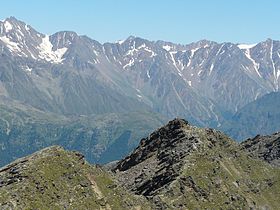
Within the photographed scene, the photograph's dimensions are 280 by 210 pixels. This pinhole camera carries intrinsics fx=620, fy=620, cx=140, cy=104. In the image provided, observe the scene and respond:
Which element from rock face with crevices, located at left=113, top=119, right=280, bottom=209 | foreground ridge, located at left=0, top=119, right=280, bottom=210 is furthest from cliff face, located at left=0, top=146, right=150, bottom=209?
rock face with crevices, located at left=113, top=119, right=280, bottom=209

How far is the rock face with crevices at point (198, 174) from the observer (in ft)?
501

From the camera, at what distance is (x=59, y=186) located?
11788cm

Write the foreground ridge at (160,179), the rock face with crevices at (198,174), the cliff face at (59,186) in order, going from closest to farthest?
the cliff face at (59,186) → the foreground ridge at (160,179) → the rock face with crevices at (198,174)

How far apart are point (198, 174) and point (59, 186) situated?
51.9 m

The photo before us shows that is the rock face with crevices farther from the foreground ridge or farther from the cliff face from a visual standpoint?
the cliff face

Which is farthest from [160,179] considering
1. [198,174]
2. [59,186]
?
[59,186]

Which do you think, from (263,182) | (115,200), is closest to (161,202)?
(115,200)

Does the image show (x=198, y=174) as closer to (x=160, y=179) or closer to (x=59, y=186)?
(x=160, y=179)

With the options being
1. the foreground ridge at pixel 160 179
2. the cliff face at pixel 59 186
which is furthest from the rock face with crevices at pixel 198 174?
the cliff face at pixel 59 186

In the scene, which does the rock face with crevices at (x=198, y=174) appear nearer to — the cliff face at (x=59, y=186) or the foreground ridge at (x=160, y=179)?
the foreground ridge at (x=160, y=179)

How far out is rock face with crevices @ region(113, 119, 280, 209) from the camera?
501 feet

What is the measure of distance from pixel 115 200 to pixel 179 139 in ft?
198

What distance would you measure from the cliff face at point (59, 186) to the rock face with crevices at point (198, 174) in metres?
12.7

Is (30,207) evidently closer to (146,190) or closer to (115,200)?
(115,200)
